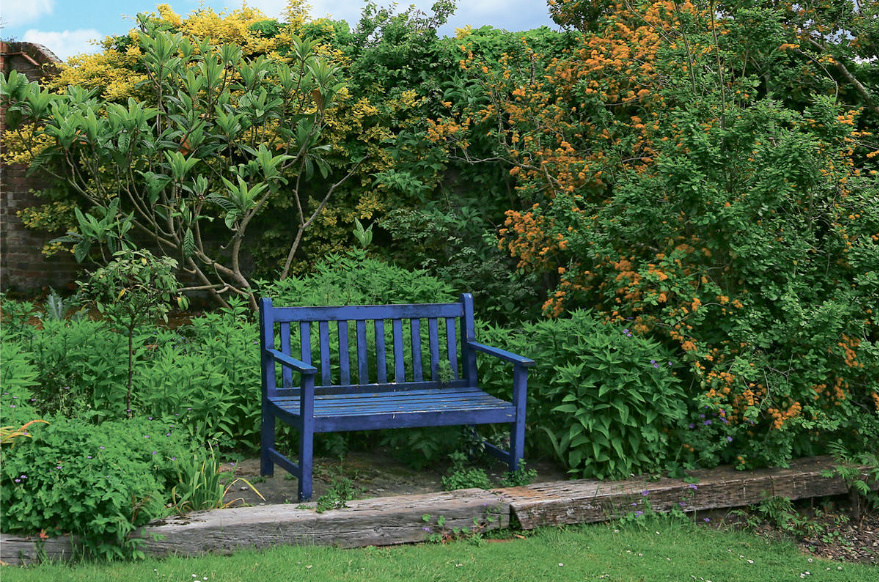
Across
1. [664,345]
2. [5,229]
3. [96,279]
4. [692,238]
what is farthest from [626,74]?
[5,229]

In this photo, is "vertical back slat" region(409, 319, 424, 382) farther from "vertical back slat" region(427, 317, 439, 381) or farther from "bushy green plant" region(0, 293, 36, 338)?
"bushy green plant" region(0, 293, 36, 338)

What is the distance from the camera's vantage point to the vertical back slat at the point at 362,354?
15.7 ft

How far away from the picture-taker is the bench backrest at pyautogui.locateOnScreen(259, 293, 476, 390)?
184 inches

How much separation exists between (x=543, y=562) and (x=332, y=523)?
98 cm

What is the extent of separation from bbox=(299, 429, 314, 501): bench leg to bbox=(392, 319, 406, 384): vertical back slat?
0.87 meters

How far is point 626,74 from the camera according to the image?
6430 mm

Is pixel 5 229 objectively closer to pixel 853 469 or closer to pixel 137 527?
pixel 137 527

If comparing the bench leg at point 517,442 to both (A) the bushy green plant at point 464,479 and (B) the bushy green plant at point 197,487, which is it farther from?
(B) the bushy green plant at point 197,487

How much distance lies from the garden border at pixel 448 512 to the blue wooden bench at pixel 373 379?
0.32m

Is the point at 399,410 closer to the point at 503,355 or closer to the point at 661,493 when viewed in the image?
the point at 503,355

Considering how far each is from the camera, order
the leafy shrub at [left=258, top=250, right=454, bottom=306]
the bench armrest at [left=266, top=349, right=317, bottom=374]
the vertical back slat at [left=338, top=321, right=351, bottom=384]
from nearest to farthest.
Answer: the bench armrest at [left=266, top=349, right=317, bottom=374] → the vertical back slat at [left=338, top=321, right=351, bottom=384] → the leafy shrub at [left=258, top=250, right=454, bottom=306]

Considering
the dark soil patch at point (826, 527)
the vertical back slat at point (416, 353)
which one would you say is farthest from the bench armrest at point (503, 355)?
the dark soil patch at point (826, 527)

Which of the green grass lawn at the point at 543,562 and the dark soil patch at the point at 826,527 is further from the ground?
the green grass lawn at the point at 543,562

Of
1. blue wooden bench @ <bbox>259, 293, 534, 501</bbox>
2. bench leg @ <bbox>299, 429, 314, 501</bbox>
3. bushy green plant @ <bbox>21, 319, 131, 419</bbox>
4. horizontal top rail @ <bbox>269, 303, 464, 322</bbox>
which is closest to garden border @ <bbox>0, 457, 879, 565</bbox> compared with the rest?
bench leg @ <bbox>299, 429, 314, 501</bbox>
